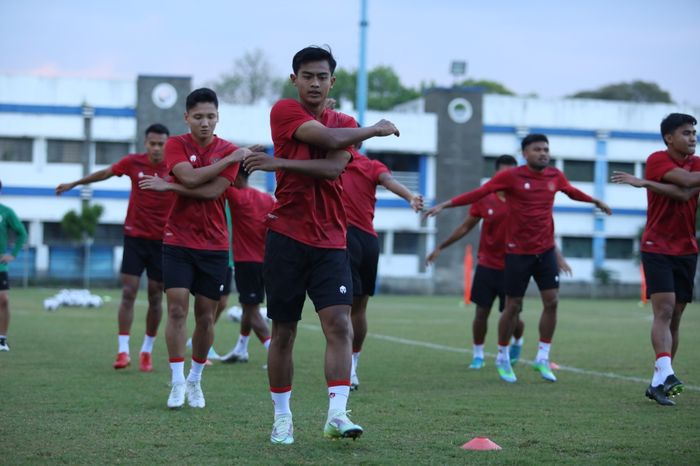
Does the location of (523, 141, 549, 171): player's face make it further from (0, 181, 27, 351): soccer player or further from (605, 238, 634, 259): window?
(605, 238, 634, 259): window

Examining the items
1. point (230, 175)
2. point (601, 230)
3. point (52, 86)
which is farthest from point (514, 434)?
point (601, 230)

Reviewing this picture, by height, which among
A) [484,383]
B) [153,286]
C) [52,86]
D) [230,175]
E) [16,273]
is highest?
[52,86]

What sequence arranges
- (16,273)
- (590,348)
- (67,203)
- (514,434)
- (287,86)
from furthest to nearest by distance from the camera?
(287,86) → (67,203) → (16,273) → (590,348) → (514,434)

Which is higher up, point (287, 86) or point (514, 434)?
point (287, 86)

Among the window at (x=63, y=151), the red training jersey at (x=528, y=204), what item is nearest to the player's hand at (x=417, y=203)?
the red training jersey at (x=528, y=204)

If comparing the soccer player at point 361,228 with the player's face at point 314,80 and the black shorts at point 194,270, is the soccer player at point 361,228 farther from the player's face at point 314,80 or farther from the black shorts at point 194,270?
the player's face at point 314,80

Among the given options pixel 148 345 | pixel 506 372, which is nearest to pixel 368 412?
pixel 506 372

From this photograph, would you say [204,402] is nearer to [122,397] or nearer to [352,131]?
[122,397]

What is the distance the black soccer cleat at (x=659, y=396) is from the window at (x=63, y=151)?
40.3m

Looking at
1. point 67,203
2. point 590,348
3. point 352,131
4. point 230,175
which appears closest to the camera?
point 352,131

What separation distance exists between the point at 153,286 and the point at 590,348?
7394mm

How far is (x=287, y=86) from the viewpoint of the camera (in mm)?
76375

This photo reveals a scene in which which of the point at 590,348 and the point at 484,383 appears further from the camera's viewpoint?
the point at 590,348

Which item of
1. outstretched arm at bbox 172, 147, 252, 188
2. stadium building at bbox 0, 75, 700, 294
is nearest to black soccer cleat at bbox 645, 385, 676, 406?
outstretched arm at bbox 172, 147, 252, 188
